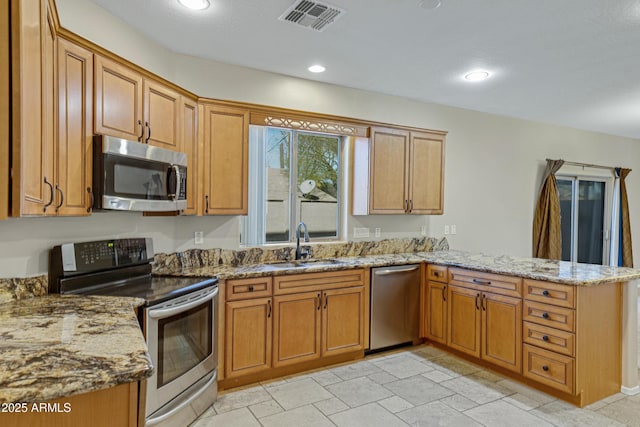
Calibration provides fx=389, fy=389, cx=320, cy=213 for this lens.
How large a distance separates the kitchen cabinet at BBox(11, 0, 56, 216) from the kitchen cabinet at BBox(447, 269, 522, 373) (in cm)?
317

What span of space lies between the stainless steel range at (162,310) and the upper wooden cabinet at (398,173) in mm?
1895

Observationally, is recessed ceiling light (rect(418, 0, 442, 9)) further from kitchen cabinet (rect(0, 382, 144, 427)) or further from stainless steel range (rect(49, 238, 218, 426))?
kitchen cabinet (rect(0, 382, 144, 427))

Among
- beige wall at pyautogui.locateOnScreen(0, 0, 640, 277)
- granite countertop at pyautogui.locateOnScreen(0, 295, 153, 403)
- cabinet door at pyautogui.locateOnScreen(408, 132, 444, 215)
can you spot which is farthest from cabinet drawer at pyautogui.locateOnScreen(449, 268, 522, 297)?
granite countertop at pyautogui.locateOnScreen(0, 295, 153, 403)

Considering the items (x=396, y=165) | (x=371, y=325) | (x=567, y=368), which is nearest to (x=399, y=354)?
(x=371, y=325)

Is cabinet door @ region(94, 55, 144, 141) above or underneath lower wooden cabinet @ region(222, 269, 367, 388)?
above

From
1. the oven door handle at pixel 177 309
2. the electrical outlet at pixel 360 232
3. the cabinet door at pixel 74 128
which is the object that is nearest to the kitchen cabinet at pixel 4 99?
the cabinet door at pixel 74 128

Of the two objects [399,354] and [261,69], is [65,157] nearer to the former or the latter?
[261,69]

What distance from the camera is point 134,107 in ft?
8.21

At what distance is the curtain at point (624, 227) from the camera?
637cm

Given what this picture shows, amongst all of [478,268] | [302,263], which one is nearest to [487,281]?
[478,268]

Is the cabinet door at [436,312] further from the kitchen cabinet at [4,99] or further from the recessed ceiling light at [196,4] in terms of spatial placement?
the kitchen cabinet at [4,99]

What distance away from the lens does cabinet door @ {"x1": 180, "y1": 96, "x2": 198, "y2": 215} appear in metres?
2.96

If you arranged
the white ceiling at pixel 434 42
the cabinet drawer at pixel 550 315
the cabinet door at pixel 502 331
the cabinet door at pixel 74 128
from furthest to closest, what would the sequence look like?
the cabinet door at pixel 502 331 < the cabinet drawer at pixel 550 315 < the white ceiling at pixel 434 42 < the cabinet door at pixel 74 128

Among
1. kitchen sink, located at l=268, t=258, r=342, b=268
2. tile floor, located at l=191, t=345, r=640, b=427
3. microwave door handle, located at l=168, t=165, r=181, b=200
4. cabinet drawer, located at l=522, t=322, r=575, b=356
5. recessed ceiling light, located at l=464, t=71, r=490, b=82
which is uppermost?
recessed ceiling light, located at l=464, t=71, r=490, b=82
